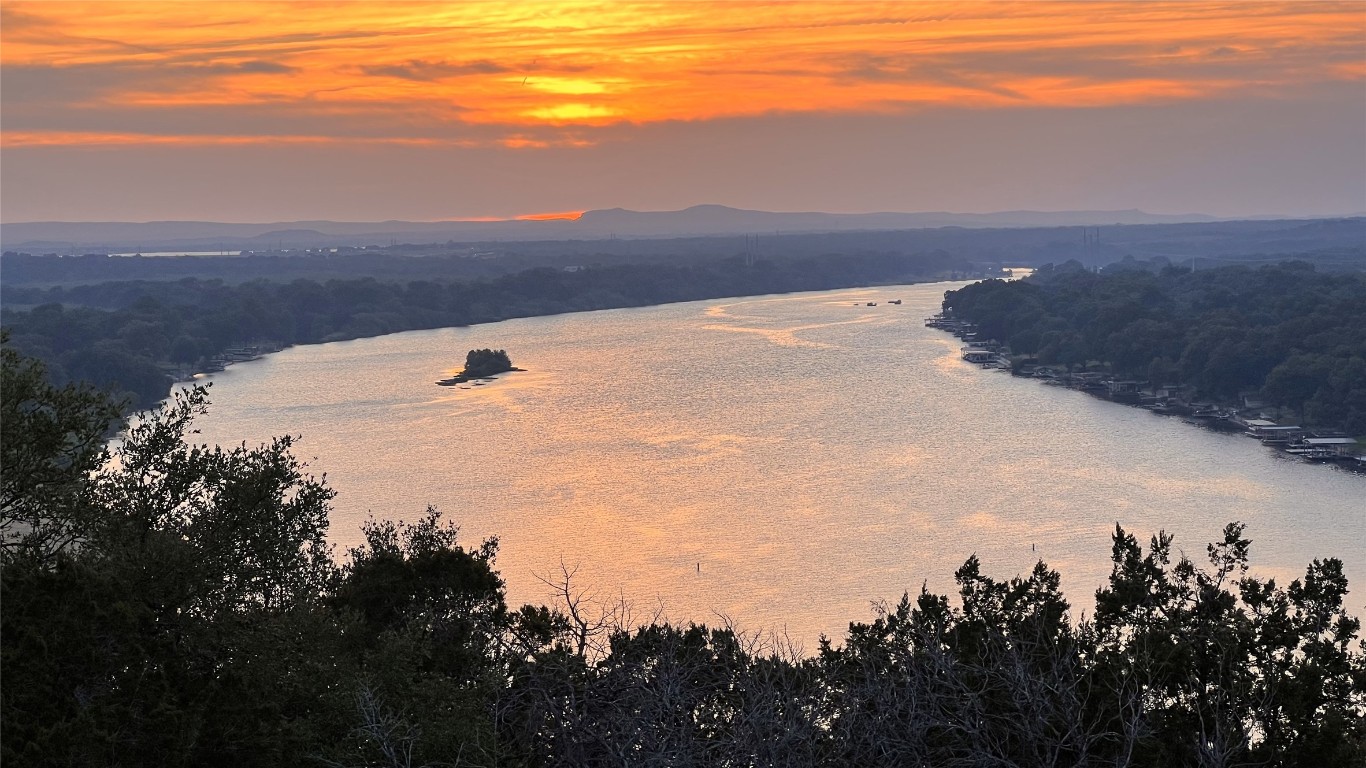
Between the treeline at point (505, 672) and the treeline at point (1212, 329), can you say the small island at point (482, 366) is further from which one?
the treeline at point (505, 672)

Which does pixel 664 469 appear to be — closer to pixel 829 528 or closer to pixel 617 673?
pixel 829 528

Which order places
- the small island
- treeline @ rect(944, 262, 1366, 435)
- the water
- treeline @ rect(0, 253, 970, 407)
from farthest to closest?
treeline @ rect(0, 253, 970, 407)
the small island
treeline @ rect(944, 262, 1366, 435)
the water

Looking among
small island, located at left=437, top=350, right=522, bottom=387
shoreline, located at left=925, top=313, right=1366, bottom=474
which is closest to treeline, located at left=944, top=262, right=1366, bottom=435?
shoreline, located at left=925, top=313, right=1366, bottom=474

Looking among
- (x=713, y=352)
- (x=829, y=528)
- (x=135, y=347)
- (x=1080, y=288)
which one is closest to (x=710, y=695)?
(x=829, y=528)

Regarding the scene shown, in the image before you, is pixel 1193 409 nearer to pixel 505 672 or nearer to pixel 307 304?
pixel 505 672

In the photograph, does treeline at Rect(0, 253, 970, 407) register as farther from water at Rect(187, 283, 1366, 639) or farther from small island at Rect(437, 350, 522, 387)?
small island at Rect(437, 350, 522, 387)

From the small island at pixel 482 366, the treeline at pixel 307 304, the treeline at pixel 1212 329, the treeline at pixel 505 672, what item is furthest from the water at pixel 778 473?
the treeline at pixel 505 672
